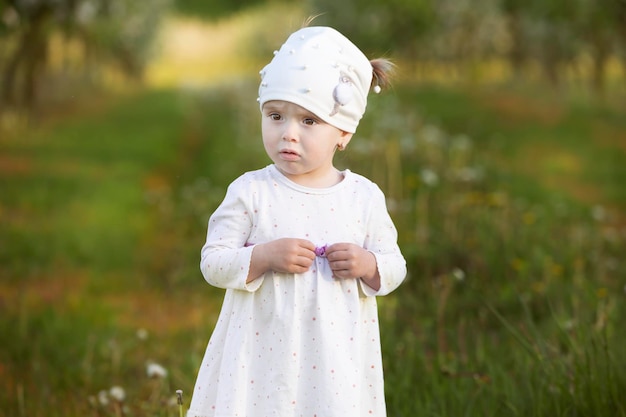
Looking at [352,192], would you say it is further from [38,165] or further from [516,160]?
[516,160]

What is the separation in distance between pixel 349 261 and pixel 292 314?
0.21 meters

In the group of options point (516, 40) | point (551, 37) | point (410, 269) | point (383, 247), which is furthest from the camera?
point (516, 40)

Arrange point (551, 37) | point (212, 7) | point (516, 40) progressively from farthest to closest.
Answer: point (212, 7), point (516, 40), point (551, 37)

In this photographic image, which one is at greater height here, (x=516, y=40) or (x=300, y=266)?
(x=516, y=40)

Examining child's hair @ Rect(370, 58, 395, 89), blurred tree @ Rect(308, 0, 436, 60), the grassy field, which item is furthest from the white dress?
blurred tree @ Rect(308, 0, 436, 60)

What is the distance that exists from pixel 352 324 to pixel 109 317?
3.94 m

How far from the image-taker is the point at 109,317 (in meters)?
6.36

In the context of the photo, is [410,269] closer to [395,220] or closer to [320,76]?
[395,220]

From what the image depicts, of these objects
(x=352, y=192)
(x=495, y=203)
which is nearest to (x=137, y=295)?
(x=495, y=203)

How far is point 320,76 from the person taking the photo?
2641mm

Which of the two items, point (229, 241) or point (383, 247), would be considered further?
point (383, 247)

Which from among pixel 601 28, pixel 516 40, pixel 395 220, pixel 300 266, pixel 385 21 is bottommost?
pixel 300 266

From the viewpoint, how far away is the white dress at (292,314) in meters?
2.63

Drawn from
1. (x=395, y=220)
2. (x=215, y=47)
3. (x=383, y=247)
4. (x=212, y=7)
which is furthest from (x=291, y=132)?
(x=212, y=7)
